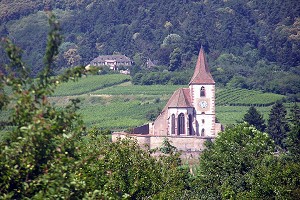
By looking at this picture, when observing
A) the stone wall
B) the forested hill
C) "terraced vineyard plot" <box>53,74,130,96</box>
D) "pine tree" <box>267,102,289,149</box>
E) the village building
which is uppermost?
the forested hill

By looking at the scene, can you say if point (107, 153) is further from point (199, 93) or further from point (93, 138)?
point (199, 93)

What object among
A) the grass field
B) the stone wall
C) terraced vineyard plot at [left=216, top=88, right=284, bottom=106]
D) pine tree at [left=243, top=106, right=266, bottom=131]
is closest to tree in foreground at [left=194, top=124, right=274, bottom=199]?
the stone wall

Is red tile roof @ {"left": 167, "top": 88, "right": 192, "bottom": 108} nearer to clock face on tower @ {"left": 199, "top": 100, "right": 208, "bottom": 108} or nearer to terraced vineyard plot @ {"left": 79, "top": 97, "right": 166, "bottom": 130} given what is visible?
clock face on tower @ {"left": 199, "top": 100, "right": 208, "bottom": 108}

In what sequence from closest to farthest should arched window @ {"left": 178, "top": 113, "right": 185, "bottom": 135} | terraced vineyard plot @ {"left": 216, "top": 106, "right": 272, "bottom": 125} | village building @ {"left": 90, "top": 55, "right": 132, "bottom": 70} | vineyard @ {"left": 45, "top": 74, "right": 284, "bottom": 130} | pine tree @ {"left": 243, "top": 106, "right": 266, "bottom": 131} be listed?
arched window @ {"left": 178, "top": 113, "right": 185, "bottom": 135} → pine tree @ {"left": 243, "top": 106, "right": 266, "bottom": 131} → terraced vineyard plot @ {"left": 216, "top": 106, "right": 272, "bottom": 125} → vineyard @ {"left": 45, "top": 74, "right": 284, "bottom": 130} → village building @ {"left": 90, "top": 55, "right": 132, "bottom": 70}

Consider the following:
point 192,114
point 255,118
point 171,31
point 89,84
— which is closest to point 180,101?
point 192,114

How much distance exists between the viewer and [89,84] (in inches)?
4227

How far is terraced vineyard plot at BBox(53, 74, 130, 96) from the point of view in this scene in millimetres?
104375

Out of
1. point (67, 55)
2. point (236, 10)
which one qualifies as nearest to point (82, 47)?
point (67, 55)

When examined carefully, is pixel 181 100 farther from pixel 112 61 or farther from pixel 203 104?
pixel 112 61

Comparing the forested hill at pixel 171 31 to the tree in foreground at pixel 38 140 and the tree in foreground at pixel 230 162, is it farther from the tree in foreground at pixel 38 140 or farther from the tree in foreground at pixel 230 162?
the tree in foreground at pixel 38 140

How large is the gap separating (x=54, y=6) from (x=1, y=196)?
164m

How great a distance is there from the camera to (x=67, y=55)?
143 metres

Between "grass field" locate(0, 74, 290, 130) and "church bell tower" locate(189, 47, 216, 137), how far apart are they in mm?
8133

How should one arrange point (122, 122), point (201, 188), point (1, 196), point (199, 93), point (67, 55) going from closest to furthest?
point (1, 196) → point (201, 188) → point (199, 93) → point (122, 122) → point (67, 55)
